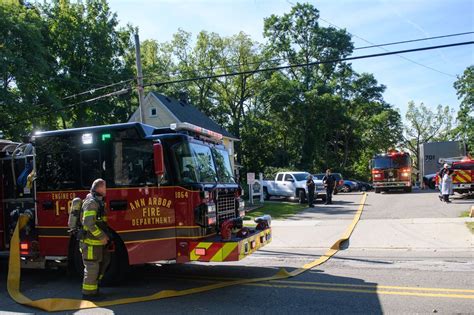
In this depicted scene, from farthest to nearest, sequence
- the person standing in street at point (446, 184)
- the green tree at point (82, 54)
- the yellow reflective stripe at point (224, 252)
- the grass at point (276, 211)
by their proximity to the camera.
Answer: the green tree at point (82, 54), the person standing in street at point (446, 184), the grass at point (276, 211), the yellow reflective stripe at point (224, 252)

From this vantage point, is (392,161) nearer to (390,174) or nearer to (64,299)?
(390,174)

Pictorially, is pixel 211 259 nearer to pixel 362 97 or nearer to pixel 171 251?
pixel 171 251

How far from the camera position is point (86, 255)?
6648 mm

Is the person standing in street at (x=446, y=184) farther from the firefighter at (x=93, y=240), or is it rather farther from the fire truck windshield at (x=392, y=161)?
the firefighter at (x=93, y=240)

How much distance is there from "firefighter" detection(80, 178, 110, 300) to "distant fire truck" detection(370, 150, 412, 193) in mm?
25912

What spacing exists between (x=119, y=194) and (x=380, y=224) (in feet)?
32.2

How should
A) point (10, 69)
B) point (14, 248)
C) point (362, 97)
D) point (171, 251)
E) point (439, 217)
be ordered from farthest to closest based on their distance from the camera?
point (362, 97) < point (10, 69) < point (439, 217) < point (14, 248) < point (171, 251)

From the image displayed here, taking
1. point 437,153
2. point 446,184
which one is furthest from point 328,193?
point 437,153

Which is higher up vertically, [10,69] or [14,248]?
[10,69]

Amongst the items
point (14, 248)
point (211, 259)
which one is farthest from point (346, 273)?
point (14, 248)

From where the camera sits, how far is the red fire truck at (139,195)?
7.08 metres

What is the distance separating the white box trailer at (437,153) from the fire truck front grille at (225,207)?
30557 millimetres

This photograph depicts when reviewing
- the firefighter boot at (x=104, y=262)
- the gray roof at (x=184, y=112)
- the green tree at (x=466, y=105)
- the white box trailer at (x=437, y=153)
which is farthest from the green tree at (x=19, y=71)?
the green tree at (x=466, y=105)

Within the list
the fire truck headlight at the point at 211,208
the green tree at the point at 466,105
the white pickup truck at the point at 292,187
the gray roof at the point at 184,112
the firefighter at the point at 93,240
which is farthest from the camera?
the green tree at the point at 466,105
